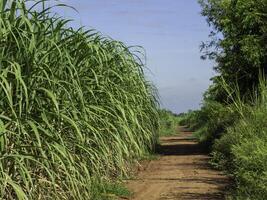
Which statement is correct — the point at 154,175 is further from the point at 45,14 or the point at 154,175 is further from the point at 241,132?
the point at 45,14

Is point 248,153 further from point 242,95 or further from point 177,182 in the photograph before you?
point 242,95

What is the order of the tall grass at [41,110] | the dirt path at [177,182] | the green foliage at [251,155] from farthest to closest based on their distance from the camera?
the dirt path at [177,182] < the green foliage at [251,155] < the tall grass at [41,110]

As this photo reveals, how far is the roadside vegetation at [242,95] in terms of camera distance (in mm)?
10250

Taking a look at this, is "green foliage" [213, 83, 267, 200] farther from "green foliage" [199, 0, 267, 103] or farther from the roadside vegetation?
"green foliage" [199, 0, 267, 103]

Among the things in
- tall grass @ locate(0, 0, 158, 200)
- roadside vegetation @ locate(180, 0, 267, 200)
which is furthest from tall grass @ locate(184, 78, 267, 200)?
tall grass @ locate(0, 0, 158, 200)

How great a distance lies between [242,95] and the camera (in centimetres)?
2208

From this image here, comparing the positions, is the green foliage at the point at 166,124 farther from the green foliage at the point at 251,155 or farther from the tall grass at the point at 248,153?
the green foliage at the point at 251,155

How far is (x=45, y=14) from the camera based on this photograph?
7.11 m

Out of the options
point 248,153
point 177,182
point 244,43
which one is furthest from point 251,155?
point 244,43

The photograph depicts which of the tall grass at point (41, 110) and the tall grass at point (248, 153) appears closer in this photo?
the tall grass at point (41, 110)

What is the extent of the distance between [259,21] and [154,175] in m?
9.19

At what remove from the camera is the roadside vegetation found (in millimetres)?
10250

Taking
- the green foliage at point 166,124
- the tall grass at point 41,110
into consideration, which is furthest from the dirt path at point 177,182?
the tall grass at point 41,110

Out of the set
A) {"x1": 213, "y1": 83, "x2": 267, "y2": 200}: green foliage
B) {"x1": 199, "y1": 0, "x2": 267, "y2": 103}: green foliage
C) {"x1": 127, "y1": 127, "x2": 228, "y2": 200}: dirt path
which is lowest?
{"x1": 127, "y1": 127, "x2": 228, "y2": 200}: dirt path
